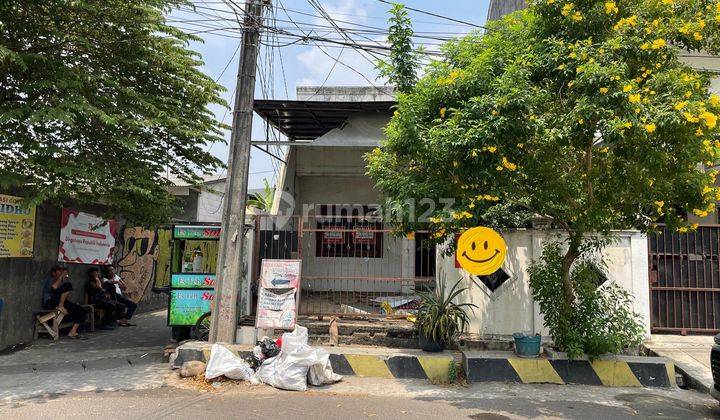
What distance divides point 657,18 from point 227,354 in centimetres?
713

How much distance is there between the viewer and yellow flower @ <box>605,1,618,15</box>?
595cm

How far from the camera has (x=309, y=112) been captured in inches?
459

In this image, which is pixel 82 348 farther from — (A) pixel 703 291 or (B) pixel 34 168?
(A) pixel 703 291

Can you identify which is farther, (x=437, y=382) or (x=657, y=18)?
(x=437, y=382)

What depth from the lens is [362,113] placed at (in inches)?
469

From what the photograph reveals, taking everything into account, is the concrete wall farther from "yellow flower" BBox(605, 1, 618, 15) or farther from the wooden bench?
the wooden bench

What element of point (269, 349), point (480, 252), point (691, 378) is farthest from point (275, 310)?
point (691, 378)

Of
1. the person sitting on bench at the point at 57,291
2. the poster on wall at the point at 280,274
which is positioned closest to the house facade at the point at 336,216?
the poster on wall at the point at 280,274

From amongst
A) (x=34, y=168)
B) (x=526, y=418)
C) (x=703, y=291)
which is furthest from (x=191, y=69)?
(x=703, y=291)

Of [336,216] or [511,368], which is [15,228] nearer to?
[336,216]

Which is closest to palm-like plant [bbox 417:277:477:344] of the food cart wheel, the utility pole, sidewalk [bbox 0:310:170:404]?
the utility pole

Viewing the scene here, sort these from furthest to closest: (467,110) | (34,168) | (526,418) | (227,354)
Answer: (34,168) < (227,354) < (467,110) < (526,418)

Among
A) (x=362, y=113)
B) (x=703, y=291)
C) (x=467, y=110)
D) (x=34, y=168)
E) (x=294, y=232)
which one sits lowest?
(x=703, y=291)

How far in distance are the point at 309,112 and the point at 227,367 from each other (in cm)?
630
